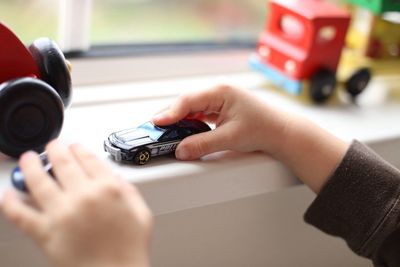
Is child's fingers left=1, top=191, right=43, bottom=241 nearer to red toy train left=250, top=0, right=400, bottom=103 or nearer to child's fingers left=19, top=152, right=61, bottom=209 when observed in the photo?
child's fingers left=19, top=152, right=61, bottom=209

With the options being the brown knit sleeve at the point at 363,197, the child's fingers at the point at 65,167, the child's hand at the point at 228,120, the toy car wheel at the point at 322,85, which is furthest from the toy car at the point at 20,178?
the toy car wheel at the point at 322,85

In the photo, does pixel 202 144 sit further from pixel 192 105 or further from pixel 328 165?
pixel 328 165

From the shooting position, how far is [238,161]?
2.29ft

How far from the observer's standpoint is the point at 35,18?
913mm

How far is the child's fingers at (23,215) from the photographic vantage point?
489 mm

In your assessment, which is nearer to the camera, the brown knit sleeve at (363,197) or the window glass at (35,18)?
the brown knit sleeve at (363,197)

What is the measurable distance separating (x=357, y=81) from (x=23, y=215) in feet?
1.92

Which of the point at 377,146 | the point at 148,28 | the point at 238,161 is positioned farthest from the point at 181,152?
the point at 148,28

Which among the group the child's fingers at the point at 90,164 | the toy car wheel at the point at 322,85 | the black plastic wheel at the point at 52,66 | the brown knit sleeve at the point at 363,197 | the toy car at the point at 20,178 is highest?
the black plastic wheel at the point at 52,66

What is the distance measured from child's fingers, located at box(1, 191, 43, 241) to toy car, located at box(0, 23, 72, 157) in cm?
9

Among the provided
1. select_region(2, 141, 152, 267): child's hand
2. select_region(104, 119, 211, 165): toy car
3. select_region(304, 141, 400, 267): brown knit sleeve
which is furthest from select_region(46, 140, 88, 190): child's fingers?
select_region(304, 141, 400, 267): brown knit sleeve

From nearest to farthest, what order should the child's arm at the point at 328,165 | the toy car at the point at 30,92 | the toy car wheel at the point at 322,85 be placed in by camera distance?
the toy car at the point at 30,92 → the child's arm at the point at 328,165 → the toy car wheel at the point at 322,85

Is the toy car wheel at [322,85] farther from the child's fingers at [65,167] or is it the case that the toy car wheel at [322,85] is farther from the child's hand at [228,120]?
the child's fingers at [65,167]

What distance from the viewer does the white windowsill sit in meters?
0.65
